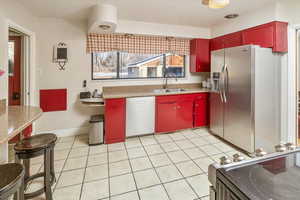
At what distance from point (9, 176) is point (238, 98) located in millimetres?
2893

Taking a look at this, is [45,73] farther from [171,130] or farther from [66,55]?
[171,130]

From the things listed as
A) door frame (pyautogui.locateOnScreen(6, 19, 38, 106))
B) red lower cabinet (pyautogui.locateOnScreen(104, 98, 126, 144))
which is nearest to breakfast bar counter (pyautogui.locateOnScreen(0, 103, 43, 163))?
door frame (pyautogui.locateOnScreen(6, 19, 38, 106))

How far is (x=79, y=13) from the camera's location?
117 inches

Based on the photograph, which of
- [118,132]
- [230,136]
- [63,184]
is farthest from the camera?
[118,132]

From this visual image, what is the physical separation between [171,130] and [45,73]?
277 centimetres

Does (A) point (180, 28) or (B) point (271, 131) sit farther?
(A) point (180, 28)

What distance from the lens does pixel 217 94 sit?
3.20 m

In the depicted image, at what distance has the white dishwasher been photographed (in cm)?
321

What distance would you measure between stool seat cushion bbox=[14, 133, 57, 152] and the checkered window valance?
7.18ft

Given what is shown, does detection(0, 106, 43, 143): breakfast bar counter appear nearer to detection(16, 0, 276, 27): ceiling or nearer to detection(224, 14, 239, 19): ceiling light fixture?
detection(16, 0, 276, 27): ceiling

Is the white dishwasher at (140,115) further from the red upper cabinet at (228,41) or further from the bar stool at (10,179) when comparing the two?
the bar stool at (10,179)

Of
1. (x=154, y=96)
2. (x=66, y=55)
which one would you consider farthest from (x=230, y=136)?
(x=66, y=55)

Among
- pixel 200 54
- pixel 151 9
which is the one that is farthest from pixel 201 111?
pixel 151 9

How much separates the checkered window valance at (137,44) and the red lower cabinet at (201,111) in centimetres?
122
